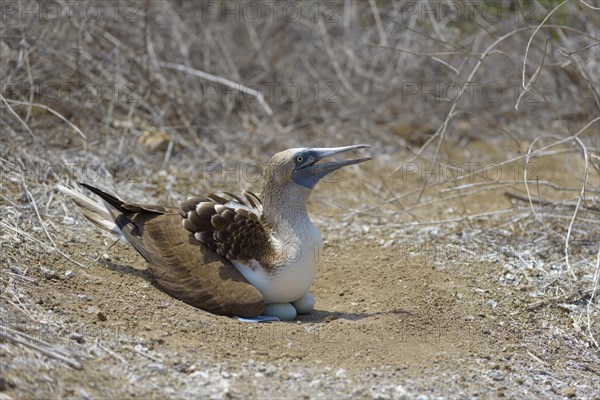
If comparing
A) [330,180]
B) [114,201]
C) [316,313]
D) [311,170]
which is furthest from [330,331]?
[330,180]

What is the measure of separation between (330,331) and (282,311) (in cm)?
44

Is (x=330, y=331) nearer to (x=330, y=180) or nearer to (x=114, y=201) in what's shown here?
(x=114, y=201)

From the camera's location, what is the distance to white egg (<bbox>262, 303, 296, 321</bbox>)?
18.0 feet

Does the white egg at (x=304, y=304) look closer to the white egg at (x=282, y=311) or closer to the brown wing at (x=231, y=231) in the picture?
the white egg at (x=282, y=311)

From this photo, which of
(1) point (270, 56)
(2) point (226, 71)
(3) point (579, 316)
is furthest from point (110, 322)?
(1) point (270, 56)

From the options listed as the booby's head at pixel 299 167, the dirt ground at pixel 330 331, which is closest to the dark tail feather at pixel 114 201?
the dirt ground at pixel 330 331

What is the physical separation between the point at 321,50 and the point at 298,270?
5.95m

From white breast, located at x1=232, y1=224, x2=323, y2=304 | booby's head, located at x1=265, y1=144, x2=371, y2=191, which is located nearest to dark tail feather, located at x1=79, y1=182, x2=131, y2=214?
white breast, located at x1=232, y1=224, x2=323, y2=304

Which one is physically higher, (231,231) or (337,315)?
(231,231)

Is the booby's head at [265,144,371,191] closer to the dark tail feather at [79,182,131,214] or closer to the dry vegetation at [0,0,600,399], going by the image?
the dry vegetation at [0,0,600,399]

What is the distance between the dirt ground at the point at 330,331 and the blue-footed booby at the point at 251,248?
139 millimetres

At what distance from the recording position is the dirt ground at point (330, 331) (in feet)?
14.6

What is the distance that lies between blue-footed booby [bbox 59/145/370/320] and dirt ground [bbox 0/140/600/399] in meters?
0.14

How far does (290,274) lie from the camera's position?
5.39 meters
